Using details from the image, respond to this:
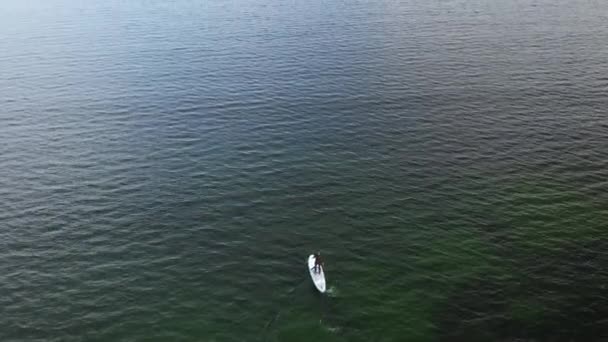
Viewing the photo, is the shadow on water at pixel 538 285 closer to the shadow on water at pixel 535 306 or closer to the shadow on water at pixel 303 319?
the shadow on water at pixel 535 306

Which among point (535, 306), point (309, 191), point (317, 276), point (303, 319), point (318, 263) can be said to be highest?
point (309, 191)

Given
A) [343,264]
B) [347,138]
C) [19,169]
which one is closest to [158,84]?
[19,169]

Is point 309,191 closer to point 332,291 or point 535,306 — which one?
point 332,291

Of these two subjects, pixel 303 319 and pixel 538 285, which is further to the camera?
pixel 538 285

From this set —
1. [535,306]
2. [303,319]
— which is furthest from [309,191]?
[535,306]

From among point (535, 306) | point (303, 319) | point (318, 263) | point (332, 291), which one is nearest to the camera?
point (303, 319)

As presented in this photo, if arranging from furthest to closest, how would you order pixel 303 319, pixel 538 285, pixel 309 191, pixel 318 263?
pixel 309 191 < pixel 318 263 < pixel 538 285 < pixel 303 319

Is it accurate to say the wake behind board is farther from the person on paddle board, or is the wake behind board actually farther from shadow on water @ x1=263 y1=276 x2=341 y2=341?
shadow on water @ x1=263 y1=276 x2=341 y2=341

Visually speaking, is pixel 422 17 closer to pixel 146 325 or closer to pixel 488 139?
pixel 488 139
